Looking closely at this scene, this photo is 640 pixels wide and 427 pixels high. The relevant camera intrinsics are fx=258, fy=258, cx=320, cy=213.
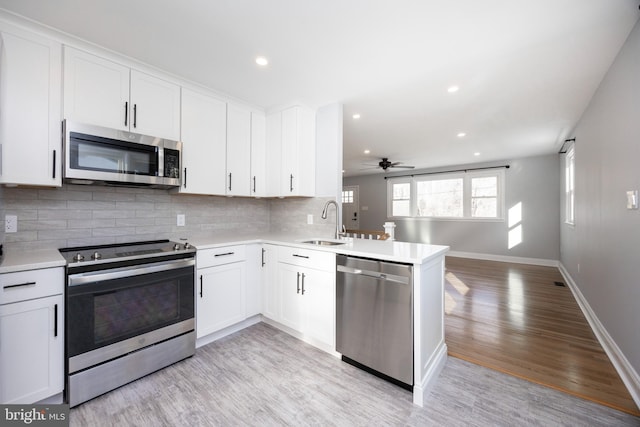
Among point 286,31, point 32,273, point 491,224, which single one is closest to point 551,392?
point 286,31

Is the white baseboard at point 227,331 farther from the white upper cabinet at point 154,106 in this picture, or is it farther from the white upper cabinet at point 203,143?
the white upper cabinet at point 154,106

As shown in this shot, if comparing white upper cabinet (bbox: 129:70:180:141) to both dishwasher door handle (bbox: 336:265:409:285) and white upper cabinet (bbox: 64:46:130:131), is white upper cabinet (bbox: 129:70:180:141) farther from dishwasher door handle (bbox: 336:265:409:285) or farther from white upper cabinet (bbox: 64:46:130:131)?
dishwasher door handle (bbox: 336:265:409:285)

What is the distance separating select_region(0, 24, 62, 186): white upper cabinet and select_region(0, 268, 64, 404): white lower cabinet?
0.71 metres

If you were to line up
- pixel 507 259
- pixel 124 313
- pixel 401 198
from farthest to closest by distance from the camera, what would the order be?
pixel 401 198
pixel 507 259
pixel 124 313

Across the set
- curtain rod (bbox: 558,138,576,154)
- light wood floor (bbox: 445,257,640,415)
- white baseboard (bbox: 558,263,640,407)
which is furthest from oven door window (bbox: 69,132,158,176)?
curtain rod (bbox: 558,138,576,154)

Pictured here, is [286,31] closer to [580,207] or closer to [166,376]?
[166,376]

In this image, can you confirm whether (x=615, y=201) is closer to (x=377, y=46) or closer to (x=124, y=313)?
(x=377, y=46)

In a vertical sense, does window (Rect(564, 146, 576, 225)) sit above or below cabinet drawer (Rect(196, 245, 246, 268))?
above

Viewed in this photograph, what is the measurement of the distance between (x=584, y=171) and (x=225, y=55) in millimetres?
4287

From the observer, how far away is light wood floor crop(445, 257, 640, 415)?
1.91 metres

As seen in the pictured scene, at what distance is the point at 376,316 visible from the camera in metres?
1.92

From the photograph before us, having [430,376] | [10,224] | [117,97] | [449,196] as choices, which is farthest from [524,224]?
[10,224]

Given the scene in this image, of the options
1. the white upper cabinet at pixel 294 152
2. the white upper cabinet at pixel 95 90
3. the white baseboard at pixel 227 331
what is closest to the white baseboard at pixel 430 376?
the white baseboard at pixel 227 331

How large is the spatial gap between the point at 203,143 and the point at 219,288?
1467mm
